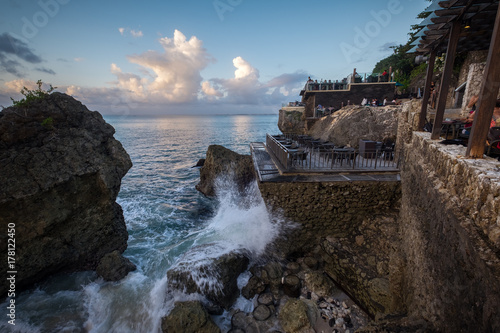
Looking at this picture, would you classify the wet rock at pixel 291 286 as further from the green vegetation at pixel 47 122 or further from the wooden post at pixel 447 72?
the green vegetation at pixel 47 122

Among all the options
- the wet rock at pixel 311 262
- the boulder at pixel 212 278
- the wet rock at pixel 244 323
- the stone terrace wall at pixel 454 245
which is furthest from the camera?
the wet rock at pixel 311 262

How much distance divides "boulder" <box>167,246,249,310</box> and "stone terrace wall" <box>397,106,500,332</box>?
5495mm

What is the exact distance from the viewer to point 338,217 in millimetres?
9242

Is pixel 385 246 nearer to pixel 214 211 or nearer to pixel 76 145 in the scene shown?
pixel 214 211

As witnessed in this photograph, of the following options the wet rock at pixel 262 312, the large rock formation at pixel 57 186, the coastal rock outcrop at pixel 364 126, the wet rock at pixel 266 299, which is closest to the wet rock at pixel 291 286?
the wet rock at pixel 266 299

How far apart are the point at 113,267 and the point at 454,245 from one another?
35.2ft

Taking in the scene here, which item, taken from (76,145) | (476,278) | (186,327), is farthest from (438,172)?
(76,145)

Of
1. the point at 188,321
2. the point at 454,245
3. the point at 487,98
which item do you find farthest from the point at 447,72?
the point at 188,321

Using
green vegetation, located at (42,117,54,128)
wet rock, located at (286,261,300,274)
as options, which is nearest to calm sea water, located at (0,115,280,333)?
wet rock, located at (286,261,300,274)

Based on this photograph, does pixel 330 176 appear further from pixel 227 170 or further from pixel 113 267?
pixel 113 267

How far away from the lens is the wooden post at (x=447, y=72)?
616cm

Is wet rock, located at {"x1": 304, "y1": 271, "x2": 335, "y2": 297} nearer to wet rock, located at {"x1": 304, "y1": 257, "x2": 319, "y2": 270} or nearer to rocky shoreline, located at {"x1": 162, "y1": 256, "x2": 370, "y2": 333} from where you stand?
rocky shoreline, located at {"x1": 162, "y1": 256, "x2": 370, "y2": 333}

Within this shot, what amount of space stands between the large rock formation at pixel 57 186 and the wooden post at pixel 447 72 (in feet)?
40.5

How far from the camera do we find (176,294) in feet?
25.5
